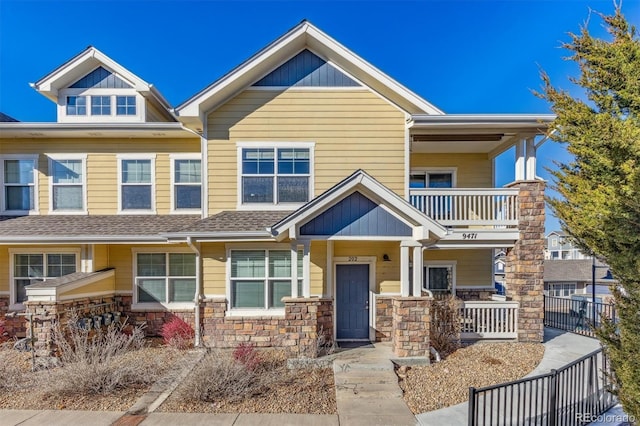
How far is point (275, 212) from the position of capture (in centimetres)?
849

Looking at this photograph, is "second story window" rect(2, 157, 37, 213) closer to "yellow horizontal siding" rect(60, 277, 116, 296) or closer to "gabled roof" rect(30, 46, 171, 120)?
"gabled roof" rect(30, 46, 171, 120)

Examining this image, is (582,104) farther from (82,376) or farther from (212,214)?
(82,376)

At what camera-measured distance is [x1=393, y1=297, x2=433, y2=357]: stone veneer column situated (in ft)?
22.7

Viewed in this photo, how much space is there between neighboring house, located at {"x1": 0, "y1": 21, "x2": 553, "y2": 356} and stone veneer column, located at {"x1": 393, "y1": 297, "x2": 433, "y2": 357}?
31cm

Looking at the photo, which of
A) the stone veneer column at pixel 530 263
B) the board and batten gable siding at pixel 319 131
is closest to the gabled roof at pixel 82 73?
the board and batten gable siding at pixel 319 131

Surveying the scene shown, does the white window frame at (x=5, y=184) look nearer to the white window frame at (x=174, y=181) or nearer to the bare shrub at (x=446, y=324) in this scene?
the white window frame at (x=174, y=181)

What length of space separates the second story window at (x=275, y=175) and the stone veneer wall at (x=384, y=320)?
3.41 metres

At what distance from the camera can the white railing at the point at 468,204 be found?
841 cm

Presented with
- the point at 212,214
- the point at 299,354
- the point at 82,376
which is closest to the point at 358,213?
the point at 299,354

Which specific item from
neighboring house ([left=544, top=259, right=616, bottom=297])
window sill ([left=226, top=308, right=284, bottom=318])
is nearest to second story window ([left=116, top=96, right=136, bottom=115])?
window sill ([left=226, top=308, right=284, bottom=318])

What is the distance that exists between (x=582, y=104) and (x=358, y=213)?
13.8 ft

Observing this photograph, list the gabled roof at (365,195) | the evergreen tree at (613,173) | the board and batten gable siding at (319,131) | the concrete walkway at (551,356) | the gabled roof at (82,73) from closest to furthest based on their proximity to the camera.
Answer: the evergreen tree at (613,173) → the concrete walkway at (551,356) → the gabled roof at (365,195) → the board and batten gable siding at (319,131) → the gabled roof at (82,73)

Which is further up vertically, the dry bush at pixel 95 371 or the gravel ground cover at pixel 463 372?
the dry bush at pixel 95 371

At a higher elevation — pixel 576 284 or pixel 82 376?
pixel 82 376
